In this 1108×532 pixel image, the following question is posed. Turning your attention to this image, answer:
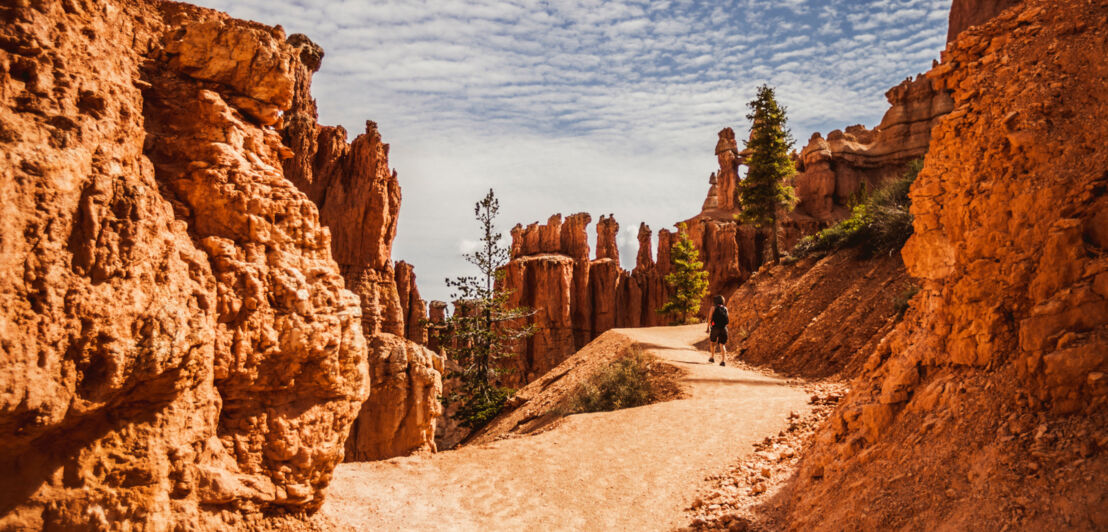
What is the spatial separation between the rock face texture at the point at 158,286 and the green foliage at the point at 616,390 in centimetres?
997

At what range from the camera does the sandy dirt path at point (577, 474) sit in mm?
8367

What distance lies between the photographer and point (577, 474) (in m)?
10.2

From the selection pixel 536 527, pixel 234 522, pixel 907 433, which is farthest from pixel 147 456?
pixel 907 433

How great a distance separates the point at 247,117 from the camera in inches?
265

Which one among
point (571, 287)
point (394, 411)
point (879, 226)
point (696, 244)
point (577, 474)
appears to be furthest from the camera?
point (696, 244)

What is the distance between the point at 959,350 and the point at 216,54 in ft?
28.3

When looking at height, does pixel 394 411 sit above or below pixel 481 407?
above

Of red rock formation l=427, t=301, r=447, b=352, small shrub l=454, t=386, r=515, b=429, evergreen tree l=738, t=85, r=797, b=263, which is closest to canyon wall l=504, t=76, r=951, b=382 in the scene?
red rock formation l=427, t=301, r=447, b=352

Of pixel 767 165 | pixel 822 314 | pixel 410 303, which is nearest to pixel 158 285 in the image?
pixel 822 314

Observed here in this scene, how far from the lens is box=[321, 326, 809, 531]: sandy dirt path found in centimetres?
837

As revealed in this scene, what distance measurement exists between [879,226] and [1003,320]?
1766cm

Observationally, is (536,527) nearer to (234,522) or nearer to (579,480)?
(579,480)

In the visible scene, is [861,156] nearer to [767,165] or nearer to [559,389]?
[767,165]

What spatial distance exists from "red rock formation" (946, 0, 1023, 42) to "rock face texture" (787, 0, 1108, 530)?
1151 inches
